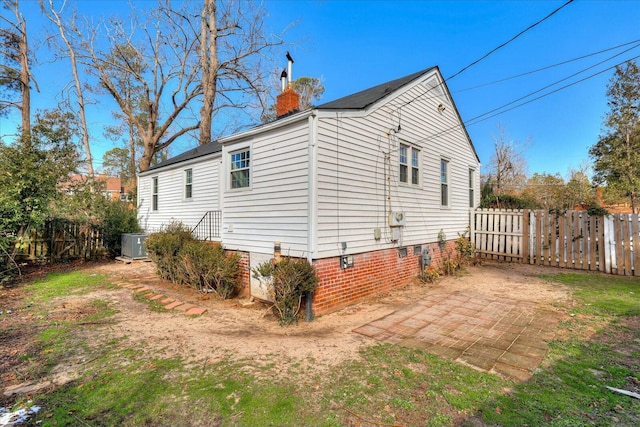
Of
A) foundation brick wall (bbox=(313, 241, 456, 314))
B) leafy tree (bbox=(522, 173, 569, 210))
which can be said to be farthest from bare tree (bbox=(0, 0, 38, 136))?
leafy tree (bbox=(522, 173, 569, 210))

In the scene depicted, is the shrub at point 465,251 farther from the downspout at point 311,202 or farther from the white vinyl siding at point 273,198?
the white vinyl siding at point 273,198

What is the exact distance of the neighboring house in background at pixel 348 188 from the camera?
19.2 ft

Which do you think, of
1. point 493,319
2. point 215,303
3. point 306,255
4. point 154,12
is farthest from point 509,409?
point 154,12

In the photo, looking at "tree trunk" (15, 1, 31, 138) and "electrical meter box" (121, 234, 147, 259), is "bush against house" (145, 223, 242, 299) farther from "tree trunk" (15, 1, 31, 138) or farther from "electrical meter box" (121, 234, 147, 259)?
"tree trunk" (15, 1, 31, 138)

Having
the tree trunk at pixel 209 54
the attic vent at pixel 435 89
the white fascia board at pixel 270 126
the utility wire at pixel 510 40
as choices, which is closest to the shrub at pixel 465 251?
the attic vent at pixel 435 89

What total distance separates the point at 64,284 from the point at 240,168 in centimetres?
617

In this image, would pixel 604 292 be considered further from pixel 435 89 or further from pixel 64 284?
pixel 64 284

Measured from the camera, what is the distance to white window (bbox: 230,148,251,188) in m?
7.50

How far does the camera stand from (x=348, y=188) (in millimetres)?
6375

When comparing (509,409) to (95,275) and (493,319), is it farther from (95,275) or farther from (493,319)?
(95,275)

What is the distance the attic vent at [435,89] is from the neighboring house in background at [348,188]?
3 cm

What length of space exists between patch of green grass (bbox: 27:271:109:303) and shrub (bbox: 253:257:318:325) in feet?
18.8

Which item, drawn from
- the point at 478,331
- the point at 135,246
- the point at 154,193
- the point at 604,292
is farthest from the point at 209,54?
the point at 604,292

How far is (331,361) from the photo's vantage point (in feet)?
12.4
